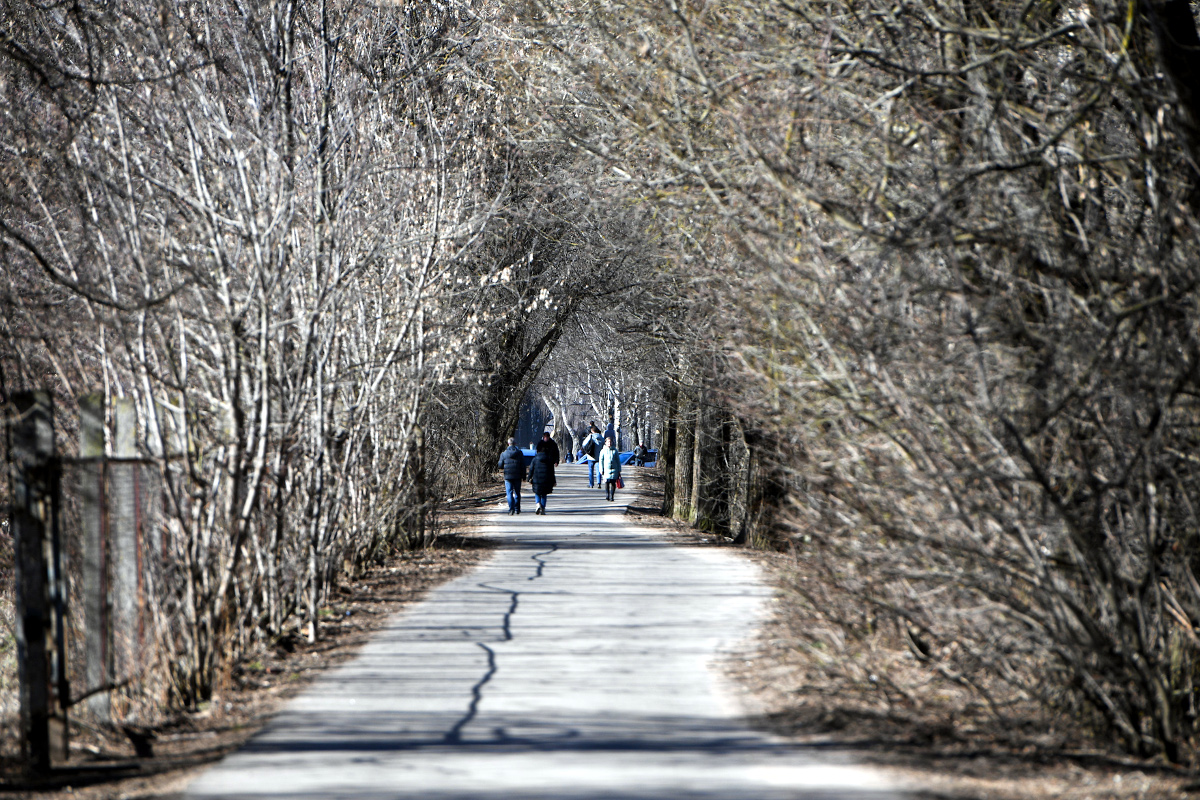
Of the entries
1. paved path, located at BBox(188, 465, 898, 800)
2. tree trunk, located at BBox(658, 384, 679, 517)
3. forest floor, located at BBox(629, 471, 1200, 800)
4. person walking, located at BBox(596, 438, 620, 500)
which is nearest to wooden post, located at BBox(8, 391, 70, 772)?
paved path, located at BBox(188, 465, 898, 800)

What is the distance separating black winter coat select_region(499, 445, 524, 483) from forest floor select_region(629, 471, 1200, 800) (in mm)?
17560

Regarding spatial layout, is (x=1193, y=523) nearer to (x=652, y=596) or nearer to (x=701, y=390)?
(x=652, y=596)

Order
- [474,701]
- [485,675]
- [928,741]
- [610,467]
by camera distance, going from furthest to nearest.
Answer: [610,467], [485,675], [474,701], [928,741]

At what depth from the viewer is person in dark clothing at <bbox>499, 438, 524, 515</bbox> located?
1084 inches

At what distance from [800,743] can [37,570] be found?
4066 mm

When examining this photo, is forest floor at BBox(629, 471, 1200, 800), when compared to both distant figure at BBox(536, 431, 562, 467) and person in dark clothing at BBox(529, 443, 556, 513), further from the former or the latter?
person in dark clothing at BBox(529, 443, 556, 513)

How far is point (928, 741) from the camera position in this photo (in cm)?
754

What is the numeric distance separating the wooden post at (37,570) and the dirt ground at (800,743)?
9.0 inches

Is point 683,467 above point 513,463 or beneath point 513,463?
beneath

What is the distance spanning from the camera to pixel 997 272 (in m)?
7.65

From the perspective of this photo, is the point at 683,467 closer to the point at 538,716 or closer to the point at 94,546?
the point at 538,716

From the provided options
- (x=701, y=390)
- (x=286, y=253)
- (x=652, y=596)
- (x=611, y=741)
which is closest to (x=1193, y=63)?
(x=611, y=741)

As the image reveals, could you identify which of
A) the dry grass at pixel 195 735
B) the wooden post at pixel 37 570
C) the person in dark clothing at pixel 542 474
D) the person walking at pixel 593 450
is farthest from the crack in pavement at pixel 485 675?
the person walking at pixel 593 450

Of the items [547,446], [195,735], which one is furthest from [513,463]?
[195,735]
